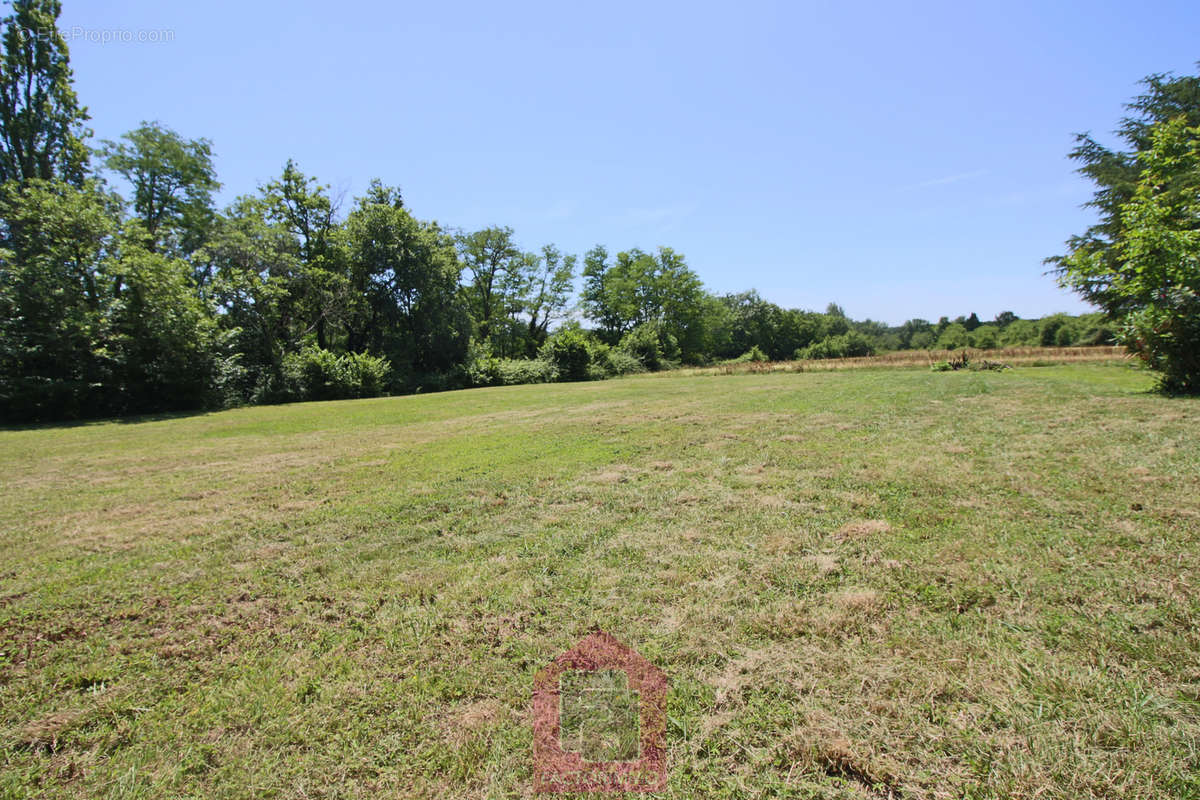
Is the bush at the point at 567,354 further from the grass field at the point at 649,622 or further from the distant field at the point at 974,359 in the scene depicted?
the grass field at the point at 649,622

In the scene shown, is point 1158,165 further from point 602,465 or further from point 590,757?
point 590,757

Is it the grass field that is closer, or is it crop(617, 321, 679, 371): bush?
the grass field

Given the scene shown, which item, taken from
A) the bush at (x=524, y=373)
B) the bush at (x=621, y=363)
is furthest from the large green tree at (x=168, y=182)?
the bush at (x=621, y=363)

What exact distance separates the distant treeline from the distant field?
3584 millimetres

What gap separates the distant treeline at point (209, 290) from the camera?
15281mm

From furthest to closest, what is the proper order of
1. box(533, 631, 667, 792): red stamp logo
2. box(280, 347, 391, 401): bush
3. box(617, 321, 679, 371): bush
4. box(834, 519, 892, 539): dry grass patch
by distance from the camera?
box(617, 321, 679, 371): bush < box(280, 347, 391, 401): bush < box(834, 519, 892, 539): dry grass patch < box(533, 631, 667, 792): red stamp logo

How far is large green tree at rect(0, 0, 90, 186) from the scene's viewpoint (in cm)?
1917

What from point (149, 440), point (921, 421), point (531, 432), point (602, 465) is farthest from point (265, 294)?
point (921, 421)

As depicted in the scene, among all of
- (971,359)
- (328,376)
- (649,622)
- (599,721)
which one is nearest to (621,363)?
(328,376)

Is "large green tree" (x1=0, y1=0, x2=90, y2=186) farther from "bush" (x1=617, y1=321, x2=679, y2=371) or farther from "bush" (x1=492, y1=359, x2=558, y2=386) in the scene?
"bush" (x1=617, y1=321, x2=679, y2=371)

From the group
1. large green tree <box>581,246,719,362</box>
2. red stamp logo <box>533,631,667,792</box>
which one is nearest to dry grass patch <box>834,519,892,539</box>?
red stamp logo <box>533,631,667,792</box>

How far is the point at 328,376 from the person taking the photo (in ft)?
73.6

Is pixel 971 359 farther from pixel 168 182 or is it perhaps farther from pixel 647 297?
pixel 168 182

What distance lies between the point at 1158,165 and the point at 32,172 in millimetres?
41148
